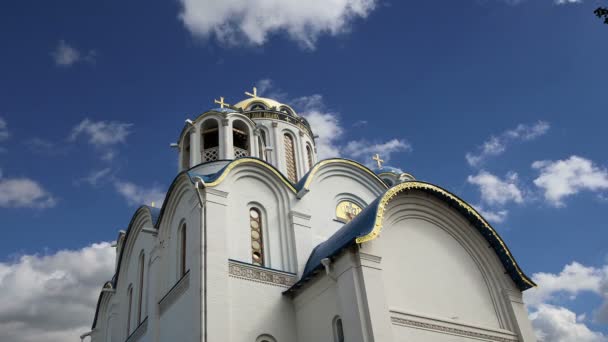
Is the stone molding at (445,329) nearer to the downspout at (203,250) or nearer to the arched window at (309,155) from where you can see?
the downspout at (203,250)

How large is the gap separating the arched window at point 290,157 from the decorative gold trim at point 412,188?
16.9 ft

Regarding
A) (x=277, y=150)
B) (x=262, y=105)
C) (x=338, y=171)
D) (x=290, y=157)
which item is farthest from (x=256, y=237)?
(x=262, y=105)

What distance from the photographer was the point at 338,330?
32.7 feet

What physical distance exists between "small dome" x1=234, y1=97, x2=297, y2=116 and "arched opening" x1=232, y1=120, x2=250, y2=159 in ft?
8.64

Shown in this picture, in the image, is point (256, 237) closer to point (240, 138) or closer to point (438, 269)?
point (438, 269)

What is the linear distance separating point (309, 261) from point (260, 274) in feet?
3.82

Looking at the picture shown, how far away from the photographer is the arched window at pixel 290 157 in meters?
16.2

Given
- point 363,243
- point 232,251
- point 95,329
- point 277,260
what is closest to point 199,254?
point 232,251

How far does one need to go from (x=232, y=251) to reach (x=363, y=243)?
8.94 ft

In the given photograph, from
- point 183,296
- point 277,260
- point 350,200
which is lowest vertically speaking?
point 183,296

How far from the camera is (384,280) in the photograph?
10383mm

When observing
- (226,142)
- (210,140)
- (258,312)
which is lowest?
(258,312)

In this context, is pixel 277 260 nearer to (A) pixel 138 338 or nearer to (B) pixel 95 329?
(A) pixel 138 338

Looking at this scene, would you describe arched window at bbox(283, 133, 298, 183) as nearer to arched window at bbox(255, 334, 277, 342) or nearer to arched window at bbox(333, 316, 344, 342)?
arched window at bbox(255, 334, 277, 342)
